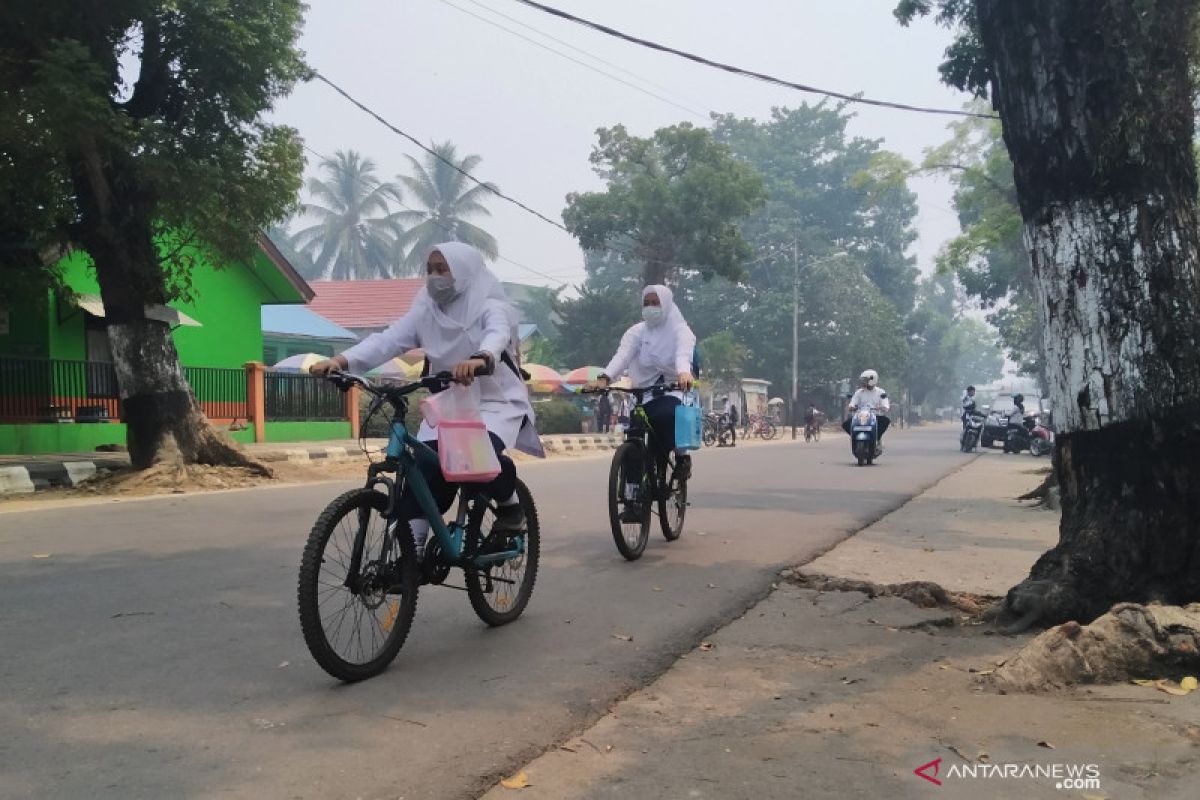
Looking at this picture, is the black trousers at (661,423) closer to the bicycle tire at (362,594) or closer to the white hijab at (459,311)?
the white hijab at (459,311)

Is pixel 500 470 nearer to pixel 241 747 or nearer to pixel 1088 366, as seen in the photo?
pixel 241 747

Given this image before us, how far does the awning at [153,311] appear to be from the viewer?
1332 cm

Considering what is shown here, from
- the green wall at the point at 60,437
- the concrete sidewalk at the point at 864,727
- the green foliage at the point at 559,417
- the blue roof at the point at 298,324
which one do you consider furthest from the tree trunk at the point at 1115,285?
the green foliage at the point at 559,417

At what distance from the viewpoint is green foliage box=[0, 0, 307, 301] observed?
11.4 meters

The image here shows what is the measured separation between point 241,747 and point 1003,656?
2.99m

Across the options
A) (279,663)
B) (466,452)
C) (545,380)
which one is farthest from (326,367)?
(545,380)

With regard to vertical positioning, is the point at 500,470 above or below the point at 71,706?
above

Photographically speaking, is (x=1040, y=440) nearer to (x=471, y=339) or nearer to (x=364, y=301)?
(x=471, y=339)

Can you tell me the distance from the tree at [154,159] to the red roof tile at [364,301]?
23.3 meters

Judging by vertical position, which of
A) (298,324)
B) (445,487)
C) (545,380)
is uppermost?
(298,324)

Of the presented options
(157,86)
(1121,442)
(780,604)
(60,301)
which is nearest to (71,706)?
(780,604)

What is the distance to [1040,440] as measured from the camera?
24625 mm

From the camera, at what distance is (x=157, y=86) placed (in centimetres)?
1295

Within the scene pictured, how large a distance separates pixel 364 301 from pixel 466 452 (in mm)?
37512
